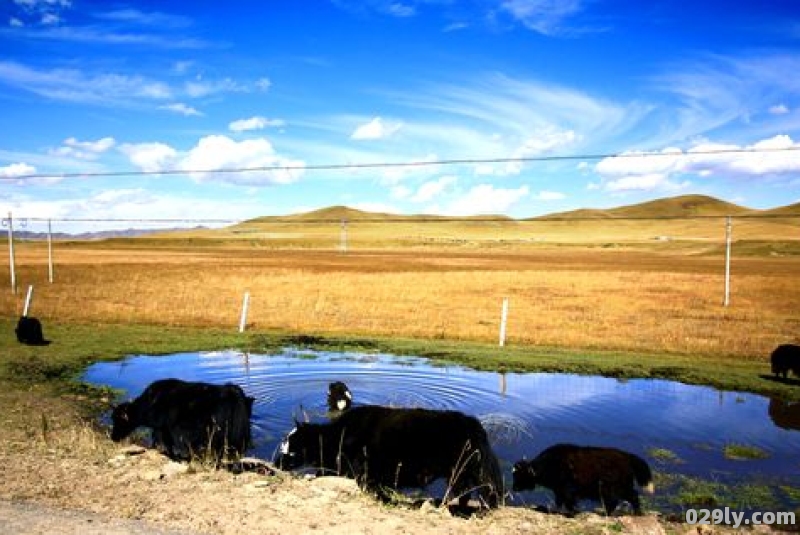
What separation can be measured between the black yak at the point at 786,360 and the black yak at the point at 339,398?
40.4ft

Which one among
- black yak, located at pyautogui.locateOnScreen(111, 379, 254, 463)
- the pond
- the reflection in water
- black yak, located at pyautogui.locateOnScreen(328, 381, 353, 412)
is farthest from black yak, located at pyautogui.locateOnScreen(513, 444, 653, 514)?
the reflection in water

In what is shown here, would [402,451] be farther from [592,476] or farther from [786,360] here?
[786,360]

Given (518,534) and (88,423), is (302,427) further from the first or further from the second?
(88,423)

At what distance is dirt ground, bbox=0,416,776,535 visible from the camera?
7.47 meters

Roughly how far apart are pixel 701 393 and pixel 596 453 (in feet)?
29.5

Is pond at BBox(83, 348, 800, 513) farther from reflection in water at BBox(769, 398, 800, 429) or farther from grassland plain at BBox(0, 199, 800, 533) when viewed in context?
grassland plain at BBox(0, 199, 800, 533)

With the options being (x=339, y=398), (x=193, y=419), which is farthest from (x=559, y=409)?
(x=193, y=419)

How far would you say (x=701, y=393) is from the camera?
1667 cm

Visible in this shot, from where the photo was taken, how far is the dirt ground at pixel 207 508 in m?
7.47

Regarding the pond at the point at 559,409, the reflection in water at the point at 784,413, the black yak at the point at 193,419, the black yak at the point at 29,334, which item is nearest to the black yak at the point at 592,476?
the pond at the point at 559,409

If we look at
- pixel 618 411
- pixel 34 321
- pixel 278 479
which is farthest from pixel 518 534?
pixel 34 321

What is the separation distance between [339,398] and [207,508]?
5.69 meters

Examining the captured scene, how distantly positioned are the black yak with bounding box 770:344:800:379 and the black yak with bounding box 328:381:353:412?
1230 cm

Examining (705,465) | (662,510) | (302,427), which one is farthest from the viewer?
(705,465)
